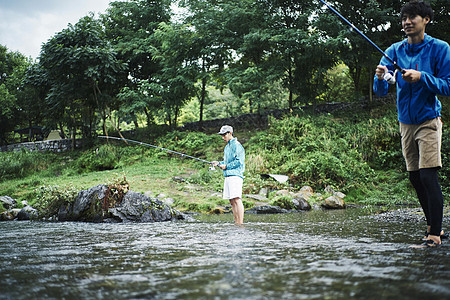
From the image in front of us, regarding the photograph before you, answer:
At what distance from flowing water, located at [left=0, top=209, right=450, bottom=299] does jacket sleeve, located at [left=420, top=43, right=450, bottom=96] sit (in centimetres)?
130

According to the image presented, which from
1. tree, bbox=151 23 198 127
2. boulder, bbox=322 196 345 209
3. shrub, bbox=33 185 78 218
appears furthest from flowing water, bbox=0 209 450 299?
tree, bbox=151 23 198 127

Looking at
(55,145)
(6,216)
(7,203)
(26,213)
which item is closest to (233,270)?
(26,213)

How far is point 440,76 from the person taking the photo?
314 cm

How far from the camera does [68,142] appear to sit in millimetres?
24234

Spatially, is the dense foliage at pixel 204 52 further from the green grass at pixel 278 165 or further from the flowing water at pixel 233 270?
the flowing water at pixel 233 270

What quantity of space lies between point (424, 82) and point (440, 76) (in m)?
0.23

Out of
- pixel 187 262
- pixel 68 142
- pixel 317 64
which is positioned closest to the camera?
pixel 187 262

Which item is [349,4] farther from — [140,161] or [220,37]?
[140,161]

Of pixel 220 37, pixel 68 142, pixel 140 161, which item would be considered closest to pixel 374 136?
pixel 220 37

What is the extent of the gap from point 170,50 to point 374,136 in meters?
11.6

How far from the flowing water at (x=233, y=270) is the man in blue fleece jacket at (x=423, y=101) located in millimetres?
439

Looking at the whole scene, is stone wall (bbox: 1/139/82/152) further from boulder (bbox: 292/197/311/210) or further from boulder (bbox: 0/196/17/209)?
boulder (bbox: 292/197/311/210)

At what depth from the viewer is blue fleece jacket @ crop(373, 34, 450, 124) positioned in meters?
3.05

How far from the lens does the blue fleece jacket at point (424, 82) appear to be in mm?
3052
